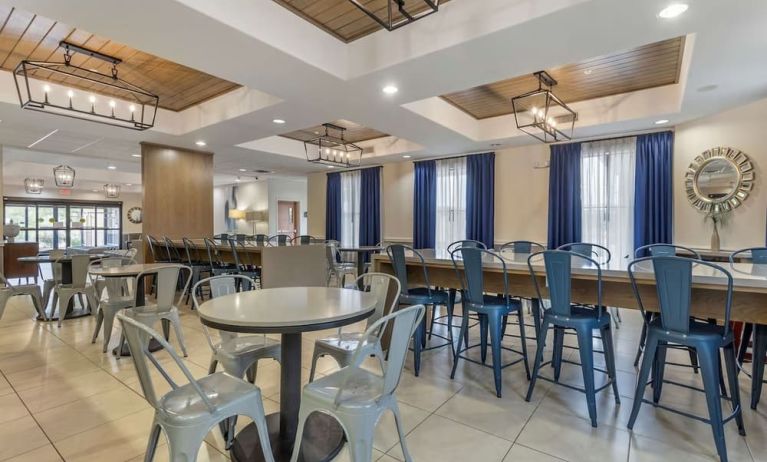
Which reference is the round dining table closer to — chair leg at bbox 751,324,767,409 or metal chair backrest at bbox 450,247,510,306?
metal chair backrest at bbox 450,247,510,306

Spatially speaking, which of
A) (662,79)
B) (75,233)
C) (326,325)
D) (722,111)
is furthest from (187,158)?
(75,233)

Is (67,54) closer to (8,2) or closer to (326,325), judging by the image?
(8,2)

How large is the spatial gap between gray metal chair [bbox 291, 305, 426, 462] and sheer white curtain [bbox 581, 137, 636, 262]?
5311 millimetres

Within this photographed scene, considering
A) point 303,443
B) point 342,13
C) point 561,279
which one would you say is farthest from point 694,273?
point 342,13

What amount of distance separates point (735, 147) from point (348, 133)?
5.84 metres

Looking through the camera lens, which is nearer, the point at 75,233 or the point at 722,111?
the point at 722,111

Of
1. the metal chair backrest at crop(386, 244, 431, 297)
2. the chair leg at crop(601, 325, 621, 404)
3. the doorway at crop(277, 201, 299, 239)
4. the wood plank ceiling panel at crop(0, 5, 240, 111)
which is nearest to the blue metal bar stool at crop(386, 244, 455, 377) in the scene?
the metal chair backrest at crop(386, 244, 431, 297)

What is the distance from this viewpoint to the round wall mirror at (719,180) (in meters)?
4.66

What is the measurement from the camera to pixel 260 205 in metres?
11.9

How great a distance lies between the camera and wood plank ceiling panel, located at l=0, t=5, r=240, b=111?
337 centimetres

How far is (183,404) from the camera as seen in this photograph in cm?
158

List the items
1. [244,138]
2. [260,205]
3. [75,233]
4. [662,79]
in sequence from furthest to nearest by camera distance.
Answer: [75,233] → [260,205] → [244,138] → [662,79]

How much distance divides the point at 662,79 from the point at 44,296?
856cm

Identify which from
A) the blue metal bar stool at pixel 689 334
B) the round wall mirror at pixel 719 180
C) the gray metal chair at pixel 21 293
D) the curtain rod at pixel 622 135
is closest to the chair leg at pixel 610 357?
the blue metal bar stool at pixel 689 334
